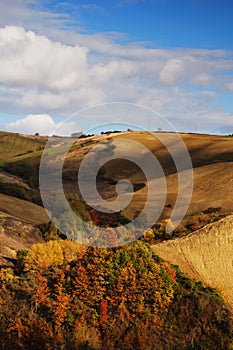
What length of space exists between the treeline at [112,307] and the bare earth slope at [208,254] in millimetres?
3871

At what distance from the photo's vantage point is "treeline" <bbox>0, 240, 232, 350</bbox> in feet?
96.8

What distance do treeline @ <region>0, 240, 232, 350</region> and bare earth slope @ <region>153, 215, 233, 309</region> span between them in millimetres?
3871

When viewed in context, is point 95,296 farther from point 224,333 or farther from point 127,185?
point 127,185

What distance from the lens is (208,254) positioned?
142 feet

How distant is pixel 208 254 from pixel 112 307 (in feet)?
44.3

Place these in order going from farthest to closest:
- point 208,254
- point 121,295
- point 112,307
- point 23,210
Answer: point 23,210
point 208,254
point 121,295
point 112,307

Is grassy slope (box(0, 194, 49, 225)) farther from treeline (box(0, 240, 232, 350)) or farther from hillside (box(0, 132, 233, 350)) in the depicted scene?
treeline (box(0, 240, 232, 350))

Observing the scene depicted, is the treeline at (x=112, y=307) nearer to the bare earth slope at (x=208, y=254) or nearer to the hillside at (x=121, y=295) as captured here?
the hillside at (x=121, y=295)

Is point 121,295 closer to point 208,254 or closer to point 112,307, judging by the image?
point 112,307

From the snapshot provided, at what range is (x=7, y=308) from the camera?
105 ft

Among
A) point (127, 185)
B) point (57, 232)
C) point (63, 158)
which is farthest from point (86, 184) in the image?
point (57, 232)

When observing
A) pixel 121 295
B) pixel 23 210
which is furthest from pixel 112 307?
pixel 23 210

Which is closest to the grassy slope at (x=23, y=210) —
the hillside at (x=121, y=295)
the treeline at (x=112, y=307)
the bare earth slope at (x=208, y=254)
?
the hillside at (x=121, y=295)

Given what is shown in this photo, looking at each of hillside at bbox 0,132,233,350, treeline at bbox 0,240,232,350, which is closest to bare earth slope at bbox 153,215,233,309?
hillside at bbox 0,132,233,350
